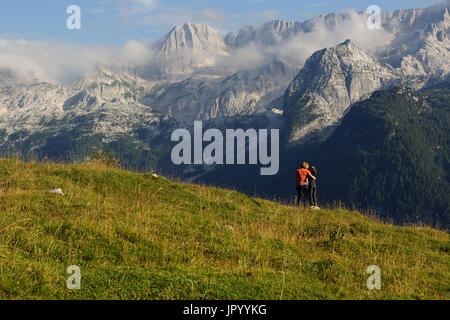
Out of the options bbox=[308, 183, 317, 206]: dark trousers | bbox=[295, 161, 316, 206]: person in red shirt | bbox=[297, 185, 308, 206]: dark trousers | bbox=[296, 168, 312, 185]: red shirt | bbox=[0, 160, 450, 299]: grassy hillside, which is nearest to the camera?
bbox=[0, 160, 450, 299]: grassy hillside

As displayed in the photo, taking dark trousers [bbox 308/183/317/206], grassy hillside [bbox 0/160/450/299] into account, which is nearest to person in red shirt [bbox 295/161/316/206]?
dark trousers [bbox 308/183/317/206]

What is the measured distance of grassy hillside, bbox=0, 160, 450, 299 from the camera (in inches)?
353

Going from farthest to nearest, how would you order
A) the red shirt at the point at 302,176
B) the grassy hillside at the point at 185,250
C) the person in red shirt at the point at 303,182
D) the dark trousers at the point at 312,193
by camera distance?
1. the dark trousers at the point at 312,193
2. the red shirt at the point at 302,176
3. the person in red shirt at the point at 303,182
4. the grassy hillside at the point at 185,250

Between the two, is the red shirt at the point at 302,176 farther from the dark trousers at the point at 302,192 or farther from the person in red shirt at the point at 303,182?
the dark trousers at the point at 302,192

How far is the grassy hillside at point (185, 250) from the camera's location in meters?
8.96

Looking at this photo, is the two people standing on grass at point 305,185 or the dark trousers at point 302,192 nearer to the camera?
the dark trousers at point 302,192

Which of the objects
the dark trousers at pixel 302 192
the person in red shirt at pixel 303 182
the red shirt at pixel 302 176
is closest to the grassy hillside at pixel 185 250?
the dark trousers at pixel 302 192

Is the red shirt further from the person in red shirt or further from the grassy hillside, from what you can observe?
the grassy hillside

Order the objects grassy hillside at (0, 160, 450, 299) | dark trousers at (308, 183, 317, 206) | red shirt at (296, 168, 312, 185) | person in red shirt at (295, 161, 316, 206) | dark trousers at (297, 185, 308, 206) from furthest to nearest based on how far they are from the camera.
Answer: dark trousers at (308, 183, 317, 206)
red shirt at (296, 168, 312, 185)
person in red shirt at (295, 161, 316, 206)
dark trousers at (297, 185, 308, 206)
grassy hillside at (0, 160, 450, 299)

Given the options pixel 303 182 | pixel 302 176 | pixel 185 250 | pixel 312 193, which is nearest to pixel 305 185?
pixel 303 182

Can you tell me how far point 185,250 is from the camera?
12.5m

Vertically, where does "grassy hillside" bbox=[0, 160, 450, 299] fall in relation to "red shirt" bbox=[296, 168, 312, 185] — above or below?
below

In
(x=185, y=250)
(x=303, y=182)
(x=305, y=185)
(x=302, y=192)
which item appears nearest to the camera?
(x=185, y=250)

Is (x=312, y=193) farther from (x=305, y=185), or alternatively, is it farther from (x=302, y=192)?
(x=305, y=185)
